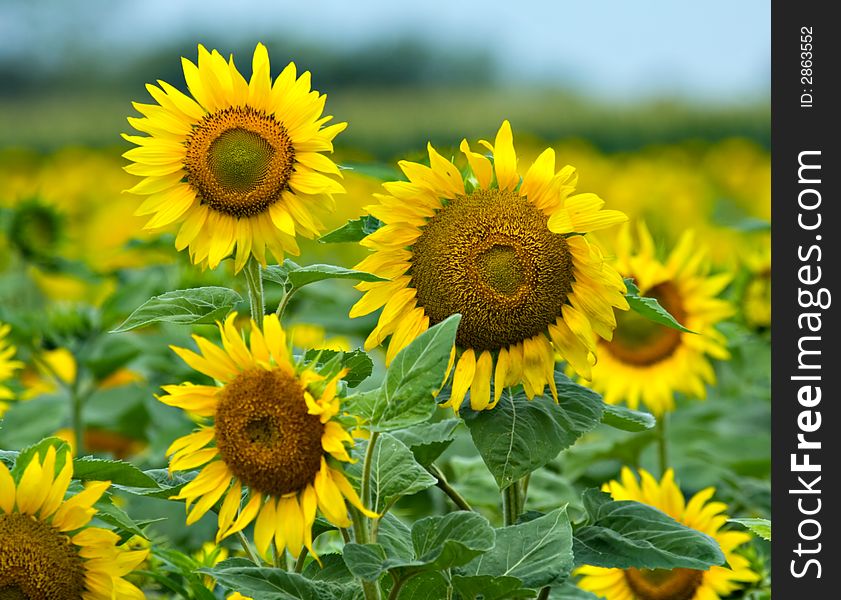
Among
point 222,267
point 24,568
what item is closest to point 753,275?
point 222,267

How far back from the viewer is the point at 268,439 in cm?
72

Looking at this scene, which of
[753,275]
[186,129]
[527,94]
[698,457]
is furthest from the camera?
[527,94]

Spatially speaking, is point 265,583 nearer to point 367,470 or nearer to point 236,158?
point 367,470

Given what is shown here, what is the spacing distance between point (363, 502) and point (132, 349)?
3.47 ft

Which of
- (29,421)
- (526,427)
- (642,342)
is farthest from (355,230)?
(29,421)

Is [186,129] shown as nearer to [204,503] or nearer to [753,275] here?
[204,503]

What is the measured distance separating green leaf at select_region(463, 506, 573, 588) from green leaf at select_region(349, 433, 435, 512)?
0.26 feet

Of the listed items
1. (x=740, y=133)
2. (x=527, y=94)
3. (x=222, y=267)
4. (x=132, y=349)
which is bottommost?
(x=132, y=349)

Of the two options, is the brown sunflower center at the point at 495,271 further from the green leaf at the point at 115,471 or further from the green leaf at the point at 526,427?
the green leaf at the point at 115,471

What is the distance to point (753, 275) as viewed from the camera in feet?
6.03

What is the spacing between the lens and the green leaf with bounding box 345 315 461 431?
70 centimetres

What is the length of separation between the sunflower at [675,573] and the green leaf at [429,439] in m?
0.27
